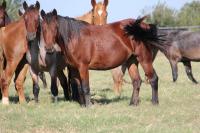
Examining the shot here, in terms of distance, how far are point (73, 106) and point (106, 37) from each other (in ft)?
5.13

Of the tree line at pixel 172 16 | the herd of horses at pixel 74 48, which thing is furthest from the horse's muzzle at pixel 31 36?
the tree line at pixel 172 16

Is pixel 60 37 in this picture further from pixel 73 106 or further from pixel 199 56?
pixel 199 56

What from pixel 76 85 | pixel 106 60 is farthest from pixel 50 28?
pixel 76 85

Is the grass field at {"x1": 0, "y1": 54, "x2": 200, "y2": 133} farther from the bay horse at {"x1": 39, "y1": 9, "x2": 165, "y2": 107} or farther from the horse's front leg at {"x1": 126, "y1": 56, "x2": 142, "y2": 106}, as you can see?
the bay horse at {"x1": 39, "y1": 9, "x2": 165, "y2": 107}

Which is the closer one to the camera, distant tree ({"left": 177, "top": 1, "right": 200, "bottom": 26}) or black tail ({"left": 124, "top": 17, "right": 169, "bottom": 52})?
black tail ({"left": 124, "top": 17, "right": 169, "bottom": 52})

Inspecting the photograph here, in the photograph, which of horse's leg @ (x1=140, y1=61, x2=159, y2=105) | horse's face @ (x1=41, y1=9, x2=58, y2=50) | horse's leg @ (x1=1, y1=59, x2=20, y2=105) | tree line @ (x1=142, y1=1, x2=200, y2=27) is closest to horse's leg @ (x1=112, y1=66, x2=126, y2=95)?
horse's leg @ (x1=140, y1=61, x2=159, y2=105)

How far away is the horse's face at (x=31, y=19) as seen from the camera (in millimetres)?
9969

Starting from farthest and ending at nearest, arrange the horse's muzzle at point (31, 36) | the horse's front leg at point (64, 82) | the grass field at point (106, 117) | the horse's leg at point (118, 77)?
1. the horse's leg at point (118, 77)
2. the horse's front leg at point (64, 82)
3. the horse's muzzle at point (31, 36)
4. the grass field at point (106, 117)

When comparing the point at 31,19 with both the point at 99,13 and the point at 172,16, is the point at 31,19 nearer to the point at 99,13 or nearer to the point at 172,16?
the point at 99,13

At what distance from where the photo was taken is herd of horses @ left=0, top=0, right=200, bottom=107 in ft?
32.3

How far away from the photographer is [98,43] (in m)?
10.1

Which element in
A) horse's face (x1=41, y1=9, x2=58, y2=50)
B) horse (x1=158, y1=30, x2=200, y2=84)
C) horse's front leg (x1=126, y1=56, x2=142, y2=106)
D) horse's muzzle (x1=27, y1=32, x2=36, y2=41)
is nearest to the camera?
horse's face (x1=41, y1=9, x2=58, y2=50)

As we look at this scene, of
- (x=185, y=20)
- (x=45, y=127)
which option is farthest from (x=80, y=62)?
(x=185, y=20)

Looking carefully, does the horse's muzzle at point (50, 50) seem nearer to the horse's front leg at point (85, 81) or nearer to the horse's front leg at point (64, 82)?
the horse's front leg at point (85, 81)
